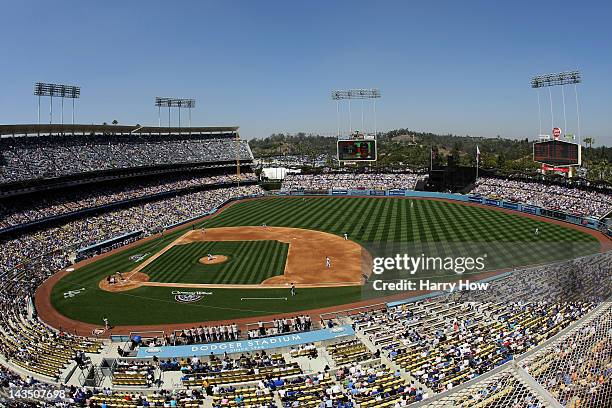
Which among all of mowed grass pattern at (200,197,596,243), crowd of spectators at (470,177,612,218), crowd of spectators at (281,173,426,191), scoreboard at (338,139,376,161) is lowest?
mowed grass pattern at (200,197,596,243)

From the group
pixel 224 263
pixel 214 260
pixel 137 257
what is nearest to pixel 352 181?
pixel 214 260

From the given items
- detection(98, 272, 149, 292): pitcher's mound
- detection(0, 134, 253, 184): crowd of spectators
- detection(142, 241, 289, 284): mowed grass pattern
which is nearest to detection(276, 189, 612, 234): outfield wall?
detection(0, 134, 253, 184): crowd of spectators

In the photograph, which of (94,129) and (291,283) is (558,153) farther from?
(94,129)

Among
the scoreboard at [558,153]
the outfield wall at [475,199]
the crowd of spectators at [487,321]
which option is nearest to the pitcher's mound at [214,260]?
the crowd of spectators at [487,321]

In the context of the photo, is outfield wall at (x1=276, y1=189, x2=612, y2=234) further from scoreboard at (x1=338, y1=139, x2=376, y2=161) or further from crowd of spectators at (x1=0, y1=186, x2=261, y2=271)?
crowd of spectators at (x1=0, y1=186, x2=261, y2=271)

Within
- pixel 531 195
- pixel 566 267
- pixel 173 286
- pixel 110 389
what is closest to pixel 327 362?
pixel 110 389

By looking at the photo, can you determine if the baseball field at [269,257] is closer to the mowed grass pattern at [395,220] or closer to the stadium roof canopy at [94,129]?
the mowed grass pattern at [395,220]
